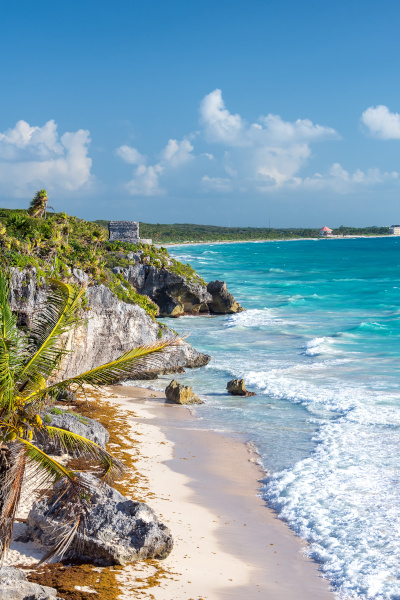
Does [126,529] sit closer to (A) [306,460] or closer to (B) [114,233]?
(A) [306,460]

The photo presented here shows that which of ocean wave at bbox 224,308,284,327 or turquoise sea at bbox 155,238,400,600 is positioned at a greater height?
ocean wave at bbox 224,308,284,327

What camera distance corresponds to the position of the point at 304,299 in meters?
52.0

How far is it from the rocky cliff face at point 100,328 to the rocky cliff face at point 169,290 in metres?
16.0

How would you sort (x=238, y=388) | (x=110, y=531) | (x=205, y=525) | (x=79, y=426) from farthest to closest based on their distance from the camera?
1. (x=238, y=388)
2. (x=79, y=426)
3. (x=205, y=525)
4. (x=110, y=531)

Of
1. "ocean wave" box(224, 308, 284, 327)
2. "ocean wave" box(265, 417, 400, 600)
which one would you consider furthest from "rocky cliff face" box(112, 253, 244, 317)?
"ocean wave" box(265, 417, 400, 600)

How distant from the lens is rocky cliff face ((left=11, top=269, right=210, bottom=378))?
18797 mm

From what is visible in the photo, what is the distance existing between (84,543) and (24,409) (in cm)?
258

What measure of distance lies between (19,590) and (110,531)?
7.62 feet

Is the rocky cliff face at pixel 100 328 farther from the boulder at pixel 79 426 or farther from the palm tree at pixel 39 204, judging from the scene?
the palm tree at pixel 39 204

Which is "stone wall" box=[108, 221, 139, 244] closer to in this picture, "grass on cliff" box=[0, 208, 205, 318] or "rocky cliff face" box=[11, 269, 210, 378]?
"grass on cliff" box=[0, 208, 205, 318]

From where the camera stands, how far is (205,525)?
11.8m

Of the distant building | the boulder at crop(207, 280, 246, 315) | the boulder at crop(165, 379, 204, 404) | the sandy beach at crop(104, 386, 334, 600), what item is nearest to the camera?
the sandy beach at crop(104, 386, 334, 600)

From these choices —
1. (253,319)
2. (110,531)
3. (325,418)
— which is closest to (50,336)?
(110,531)

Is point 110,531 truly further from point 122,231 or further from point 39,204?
point 122,231
